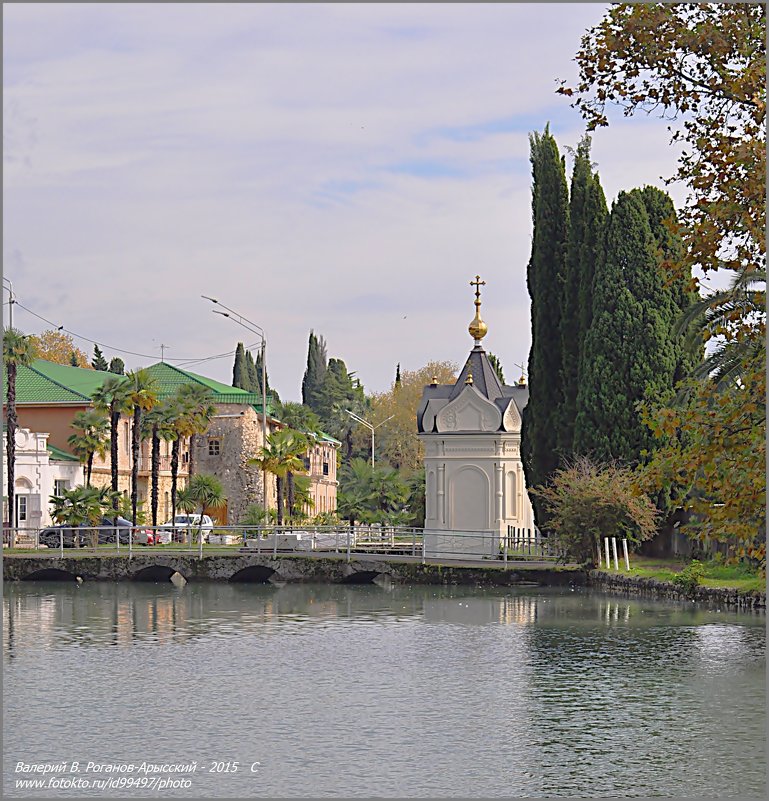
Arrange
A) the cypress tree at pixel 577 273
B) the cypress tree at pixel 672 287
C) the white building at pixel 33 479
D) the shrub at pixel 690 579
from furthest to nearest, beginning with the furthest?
the white building at pixel 33 479
the cypress tree at pixel 577 273
the cypress tree at pixel 672 287
the shrub at pixel 690 579

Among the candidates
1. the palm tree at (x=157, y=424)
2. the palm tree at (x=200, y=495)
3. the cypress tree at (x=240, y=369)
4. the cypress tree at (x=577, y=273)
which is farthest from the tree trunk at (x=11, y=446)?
the cypress tree at (x=240, y=369)

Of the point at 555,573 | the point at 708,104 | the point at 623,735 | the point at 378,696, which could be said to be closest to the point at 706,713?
the point at 623,735

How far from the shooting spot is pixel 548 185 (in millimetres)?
47875

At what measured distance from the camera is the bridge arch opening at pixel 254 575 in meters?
48.4

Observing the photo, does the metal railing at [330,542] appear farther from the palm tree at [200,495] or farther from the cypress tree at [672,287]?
the palm tree at [200,495]

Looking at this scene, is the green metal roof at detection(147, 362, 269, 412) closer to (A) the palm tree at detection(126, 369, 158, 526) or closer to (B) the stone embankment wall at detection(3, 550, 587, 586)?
(A) the palm tree at detection(126, 369, 158, 526)

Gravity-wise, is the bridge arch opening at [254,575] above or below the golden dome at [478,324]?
below

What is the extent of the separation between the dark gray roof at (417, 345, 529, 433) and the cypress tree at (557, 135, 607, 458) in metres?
2.34

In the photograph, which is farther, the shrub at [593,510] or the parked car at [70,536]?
the parked car at [70,536]

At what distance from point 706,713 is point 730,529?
902cm

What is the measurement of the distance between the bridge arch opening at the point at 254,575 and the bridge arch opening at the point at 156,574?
2.02 meters

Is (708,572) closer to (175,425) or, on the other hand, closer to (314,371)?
(175,425)

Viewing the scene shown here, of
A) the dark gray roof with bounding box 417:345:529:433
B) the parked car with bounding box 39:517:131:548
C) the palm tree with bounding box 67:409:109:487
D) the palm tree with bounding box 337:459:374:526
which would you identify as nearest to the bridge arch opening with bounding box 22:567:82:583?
the parked car with bounding box 39:517:131:548

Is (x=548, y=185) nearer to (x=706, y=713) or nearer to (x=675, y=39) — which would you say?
(x=706, y=713)
